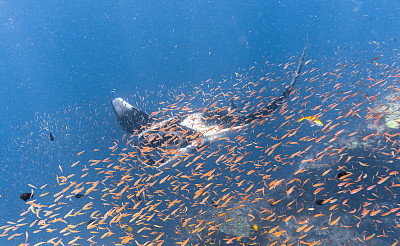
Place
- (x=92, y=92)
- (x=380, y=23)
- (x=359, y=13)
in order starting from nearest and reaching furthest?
(x=92, y=92) < (x=359, y=13) < (x=380, y=23)

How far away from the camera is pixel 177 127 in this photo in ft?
25.2

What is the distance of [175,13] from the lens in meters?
71.1

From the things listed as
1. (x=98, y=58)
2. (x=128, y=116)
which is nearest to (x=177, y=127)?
(x=128, y=116)

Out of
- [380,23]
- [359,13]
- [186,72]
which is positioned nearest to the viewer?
[186,72]

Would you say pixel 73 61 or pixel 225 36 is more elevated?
pixel 73 61

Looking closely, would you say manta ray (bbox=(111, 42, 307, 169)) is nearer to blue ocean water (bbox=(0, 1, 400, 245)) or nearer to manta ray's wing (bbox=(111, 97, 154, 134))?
manta ray's wing (bbox=(111, 97, 154, 134))

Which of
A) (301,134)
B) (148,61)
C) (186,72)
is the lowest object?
(301,134)

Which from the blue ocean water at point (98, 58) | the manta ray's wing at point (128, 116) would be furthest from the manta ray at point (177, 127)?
the blue ocean water at point (98, 58)

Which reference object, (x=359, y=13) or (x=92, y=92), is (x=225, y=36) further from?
(x=359, y=13)

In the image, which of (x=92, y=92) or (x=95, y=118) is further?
(x=92, y=92)

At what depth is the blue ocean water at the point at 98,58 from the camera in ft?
139

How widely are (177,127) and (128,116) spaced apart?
2.08 meters

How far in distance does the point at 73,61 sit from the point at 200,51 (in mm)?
44146

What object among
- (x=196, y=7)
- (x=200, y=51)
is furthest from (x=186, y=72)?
(x=196, y=7)
